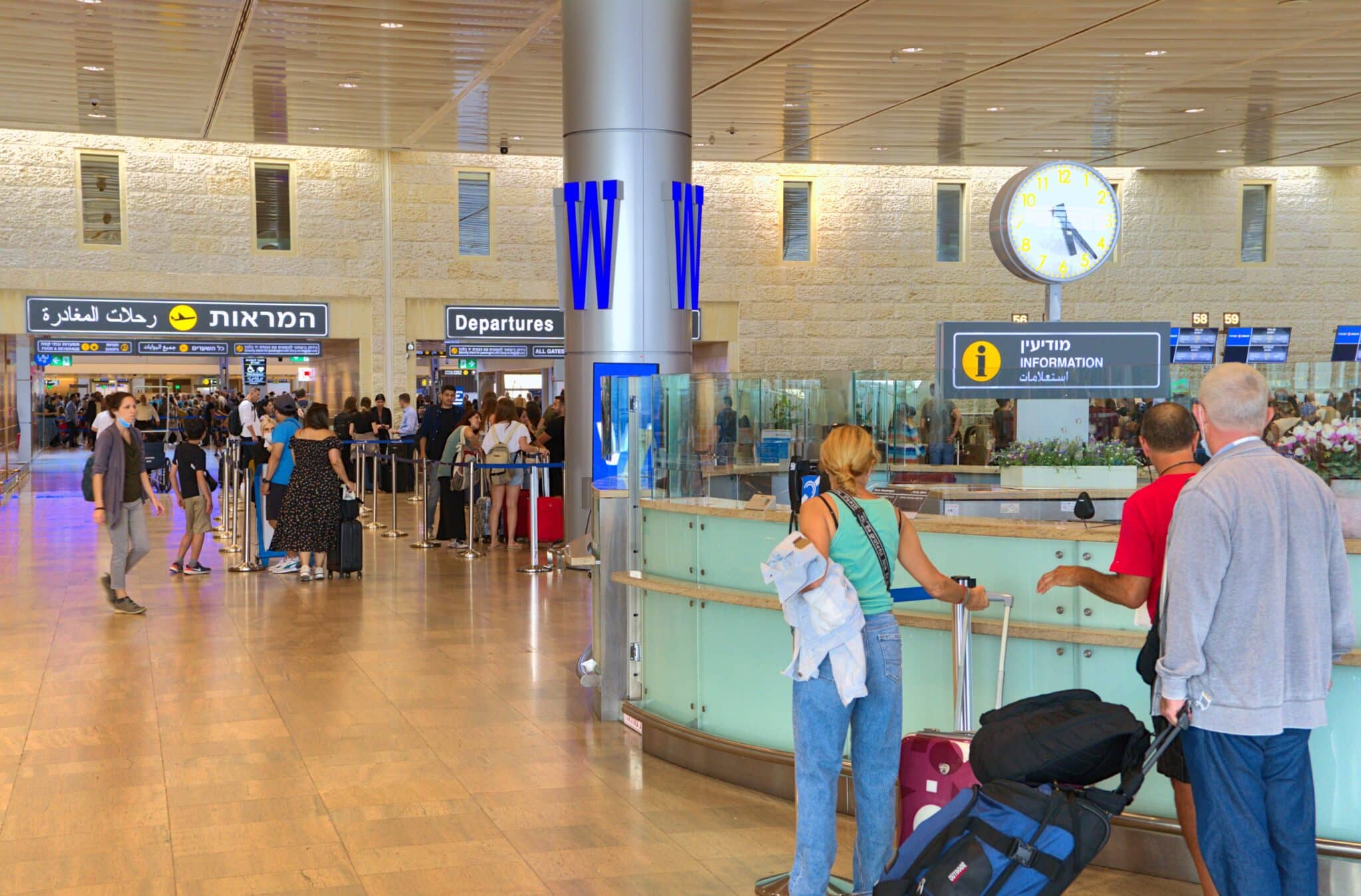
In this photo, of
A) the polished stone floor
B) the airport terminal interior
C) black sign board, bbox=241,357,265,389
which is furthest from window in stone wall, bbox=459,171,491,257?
the polished stone floor

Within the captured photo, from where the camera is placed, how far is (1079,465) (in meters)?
6.88

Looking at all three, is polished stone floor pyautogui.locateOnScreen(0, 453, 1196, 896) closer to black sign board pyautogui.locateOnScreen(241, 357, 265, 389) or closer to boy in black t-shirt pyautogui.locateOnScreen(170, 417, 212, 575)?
boy in black t-shirt pyautogui.locateOnScreen(170, 417, 212, 575)

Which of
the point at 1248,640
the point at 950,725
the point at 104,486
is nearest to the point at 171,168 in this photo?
the point at 104,486

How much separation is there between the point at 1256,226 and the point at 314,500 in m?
19.6

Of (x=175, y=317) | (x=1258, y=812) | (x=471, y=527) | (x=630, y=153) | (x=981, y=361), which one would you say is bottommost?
(x=471, y=527)

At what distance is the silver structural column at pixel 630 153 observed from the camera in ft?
27.1

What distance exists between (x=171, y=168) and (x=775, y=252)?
32.7 feet

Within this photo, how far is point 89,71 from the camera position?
1556 centimetres

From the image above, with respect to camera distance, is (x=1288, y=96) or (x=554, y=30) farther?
(x=1288, y=96)

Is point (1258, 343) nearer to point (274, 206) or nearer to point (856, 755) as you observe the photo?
point (274, 206)

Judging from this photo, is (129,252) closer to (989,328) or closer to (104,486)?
(104,486)

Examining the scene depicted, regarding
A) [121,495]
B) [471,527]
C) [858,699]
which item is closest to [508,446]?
[471,527]

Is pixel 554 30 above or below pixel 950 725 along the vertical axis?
above

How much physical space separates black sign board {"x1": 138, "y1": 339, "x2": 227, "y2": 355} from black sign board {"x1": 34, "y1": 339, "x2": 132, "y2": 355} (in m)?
0.25
